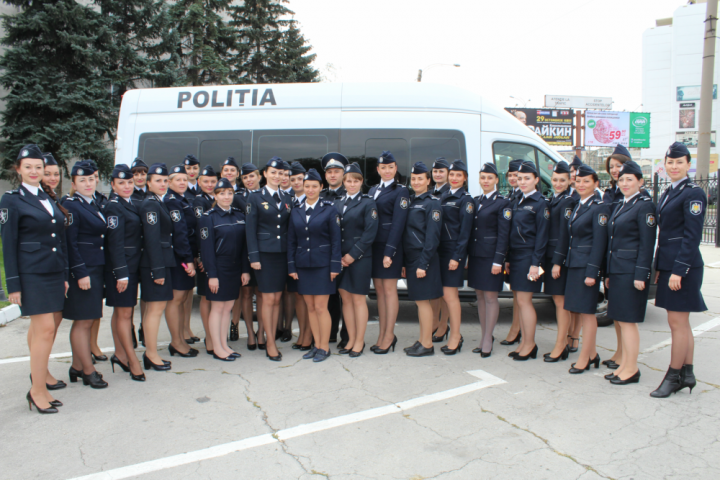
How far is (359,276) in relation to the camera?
4.89 metres

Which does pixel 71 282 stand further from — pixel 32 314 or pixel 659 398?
pixel 659 398

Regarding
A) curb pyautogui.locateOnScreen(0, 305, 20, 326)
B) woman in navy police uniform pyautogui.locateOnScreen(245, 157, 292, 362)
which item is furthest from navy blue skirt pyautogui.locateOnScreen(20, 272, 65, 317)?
curb pyautogui.locateOnScreen(0, 305, 20, 326)

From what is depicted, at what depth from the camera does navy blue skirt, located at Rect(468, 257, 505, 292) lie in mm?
4980

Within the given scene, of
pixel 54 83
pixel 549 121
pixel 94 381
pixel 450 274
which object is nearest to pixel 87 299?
pixel 94 381

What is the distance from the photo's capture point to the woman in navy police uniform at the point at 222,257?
4828mm

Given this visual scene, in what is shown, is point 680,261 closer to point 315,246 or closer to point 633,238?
point 633,238

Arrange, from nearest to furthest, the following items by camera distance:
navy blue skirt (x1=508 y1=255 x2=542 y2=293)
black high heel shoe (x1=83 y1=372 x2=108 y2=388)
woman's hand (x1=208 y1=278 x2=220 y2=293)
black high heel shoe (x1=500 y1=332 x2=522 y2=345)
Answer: black high heel shoe (x1=83 y1=372 x2=108 y2=388) < woman's hand (x1=208 y1=278 x2=220 y2=293) < navy blue skirt (x1=508 y1=255 x2=542 y2=293) < black high heel shoe (x1=500 y1=332 x2=522 y2=345)

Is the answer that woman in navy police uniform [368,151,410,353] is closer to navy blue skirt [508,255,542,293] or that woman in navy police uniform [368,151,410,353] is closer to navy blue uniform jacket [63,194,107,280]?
navy blue skirt [508,255,542,293]

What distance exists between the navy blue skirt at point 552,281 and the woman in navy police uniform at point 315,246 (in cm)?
210

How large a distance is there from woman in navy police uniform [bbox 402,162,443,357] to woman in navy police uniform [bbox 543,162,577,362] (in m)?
1.10

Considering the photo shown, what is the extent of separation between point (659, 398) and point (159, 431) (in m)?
3.79

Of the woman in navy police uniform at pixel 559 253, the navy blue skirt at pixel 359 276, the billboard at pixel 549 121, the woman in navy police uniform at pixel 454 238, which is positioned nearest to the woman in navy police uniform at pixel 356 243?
the navy blue skirt at pixel 359 276

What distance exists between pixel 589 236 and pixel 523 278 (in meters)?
0.76

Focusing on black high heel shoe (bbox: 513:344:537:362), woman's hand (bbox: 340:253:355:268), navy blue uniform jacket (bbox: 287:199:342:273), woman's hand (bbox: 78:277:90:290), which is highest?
navy blue uniform jacket (bbox: 287:199:342:273)
